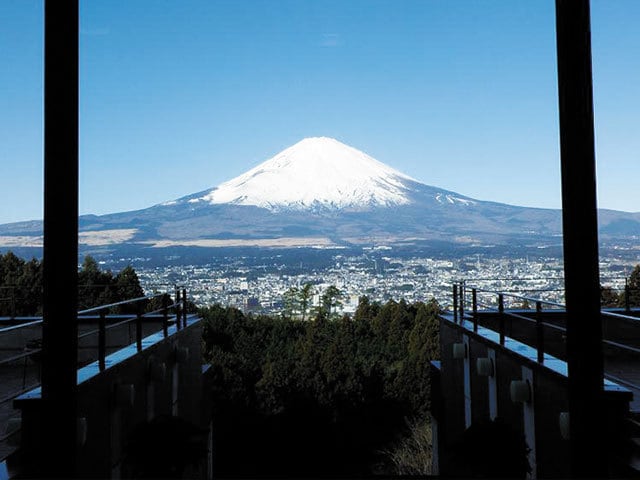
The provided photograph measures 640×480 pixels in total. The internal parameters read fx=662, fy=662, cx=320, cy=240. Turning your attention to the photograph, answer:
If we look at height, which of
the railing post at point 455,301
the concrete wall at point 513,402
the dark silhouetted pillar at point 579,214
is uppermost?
the dark silhouetted pillar at point 579,214

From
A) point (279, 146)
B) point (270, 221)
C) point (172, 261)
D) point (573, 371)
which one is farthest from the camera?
point (279, 146)

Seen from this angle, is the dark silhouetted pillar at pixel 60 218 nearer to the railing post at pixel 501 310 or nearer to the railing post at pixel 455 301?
the railing post at pixel 501 310

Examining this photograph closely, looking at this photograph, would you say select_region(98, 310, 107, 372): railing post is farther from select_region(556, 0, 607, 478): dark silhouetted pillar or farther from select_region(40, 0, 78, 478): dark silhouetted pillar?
select_region(556, 0, 607, 478): dark silhouetted pillar

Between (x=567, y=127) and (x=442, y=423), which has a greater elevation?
(x=567, y=127)

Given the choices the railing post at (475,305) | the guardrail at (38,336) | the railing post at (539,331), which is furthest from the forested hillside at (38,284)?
the railing post at (539,331)

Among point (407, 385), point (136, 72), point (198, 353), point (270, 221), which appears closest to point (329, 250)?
point (270, 221)

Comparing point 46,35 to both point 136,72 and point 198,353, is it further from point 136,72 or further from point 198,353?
point 136,72

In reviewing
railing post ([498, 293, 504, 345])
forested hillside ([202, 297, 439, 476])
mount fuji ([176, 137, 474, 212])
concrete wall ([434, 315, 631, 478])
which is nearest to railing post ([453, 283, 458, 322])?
concrete wall ([434, 315, 631, 478])
